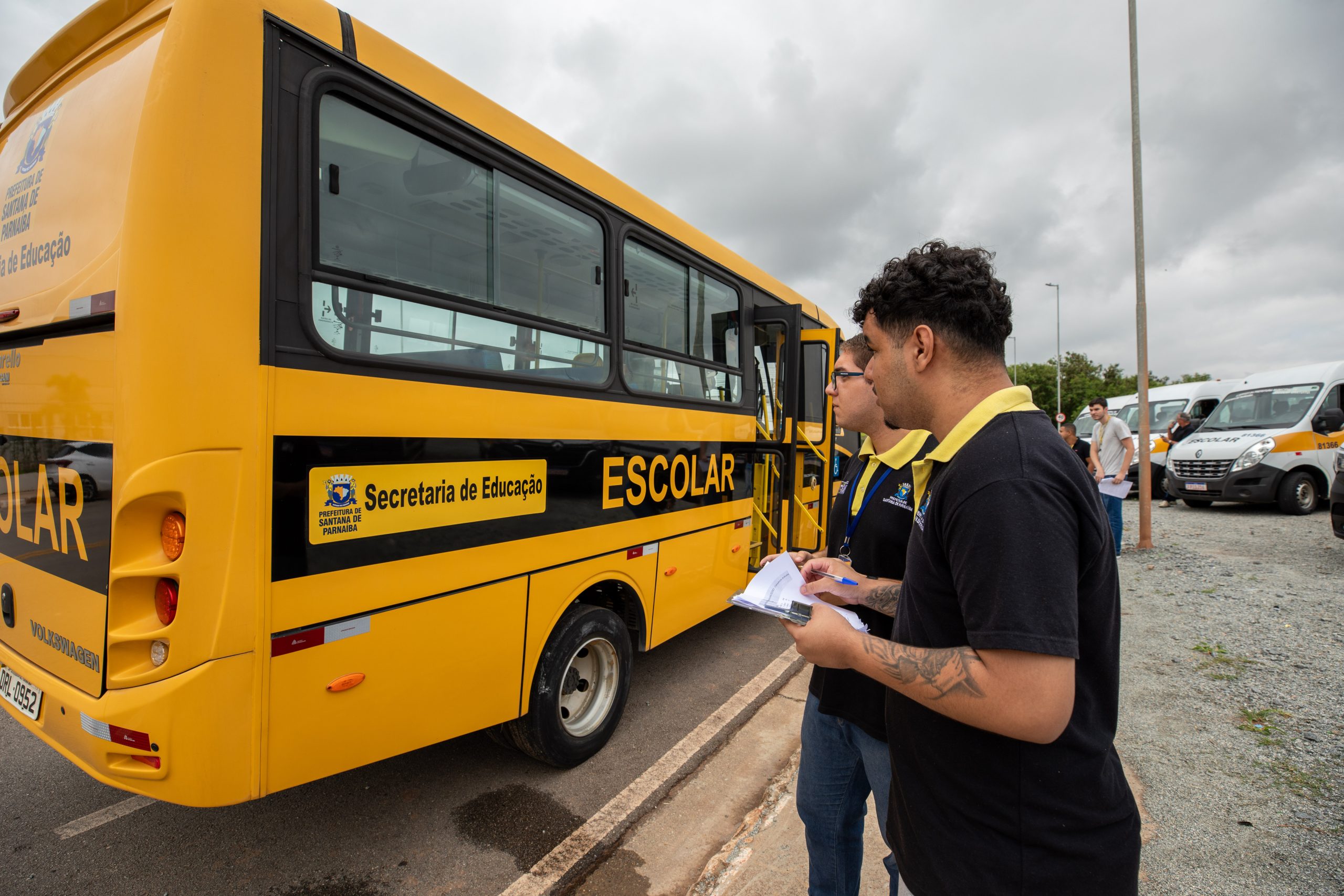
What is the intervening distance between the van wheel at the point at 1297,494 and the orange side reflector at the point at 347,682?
14.3 meters

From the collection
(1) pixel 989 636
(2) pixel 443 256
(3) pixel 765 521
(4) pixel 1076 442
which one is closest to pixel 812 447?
(3) pixel 765 521

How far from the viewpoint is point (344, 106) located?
2346mm

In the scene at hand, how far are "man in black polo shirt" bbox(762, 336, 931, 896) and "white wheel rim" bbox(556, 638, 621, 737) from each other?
159 centimetres

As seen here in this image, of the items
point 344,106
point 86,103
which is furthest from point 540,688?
point 86,103

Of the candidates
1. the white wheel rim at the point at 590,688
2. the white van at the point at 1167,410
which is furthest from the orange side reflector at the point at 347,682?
the white van at the point at 1167,410

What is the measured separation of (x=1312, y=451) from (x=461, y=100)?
14.5m

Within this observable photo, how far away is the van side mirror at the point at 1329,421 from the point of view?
7.75 meters

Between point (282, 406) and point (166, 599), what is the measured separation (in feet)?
2.19

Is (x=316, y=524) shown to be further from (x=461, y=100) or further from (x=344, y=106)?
(x=461, y=100)

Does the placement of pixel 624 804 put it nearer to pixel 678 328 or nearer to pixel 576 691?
pixel 576 691

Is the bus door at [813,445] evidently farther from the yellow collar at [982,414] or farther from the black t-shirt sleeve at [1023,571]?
the black t-shirt sleeve at [1023,571]

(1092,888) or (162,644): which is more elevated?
(162,644)

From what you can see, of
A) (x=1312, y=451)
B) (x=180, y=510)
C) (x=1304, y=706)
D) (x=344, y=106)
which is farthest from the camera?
(x=1312, y=451)

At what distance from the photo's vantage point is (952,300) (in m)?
1.29
